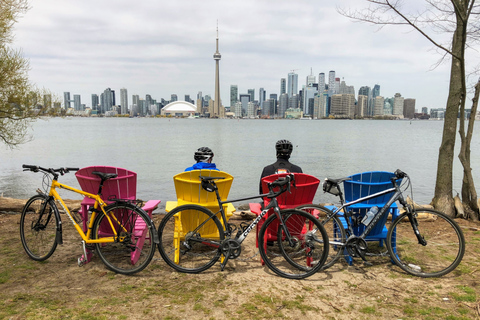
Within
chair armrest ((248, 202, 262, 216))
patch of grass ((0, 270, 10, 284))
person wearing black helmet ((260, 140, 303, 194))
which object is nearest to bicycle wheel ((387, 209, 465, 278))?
chair armrest ((248, 202, 262, 216))

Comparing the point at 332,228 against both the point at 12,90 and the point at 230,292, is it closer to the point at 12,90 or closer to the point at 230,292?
the point at 230,292

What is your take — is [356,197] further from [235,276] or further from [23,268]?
[23,268]

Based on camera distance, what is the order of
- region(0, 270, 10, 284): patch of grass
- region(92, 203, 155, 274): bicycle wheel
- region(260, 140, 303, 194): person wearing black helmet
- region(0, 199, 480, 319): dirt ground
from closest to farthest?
1. region(0, 199, 480, 319): dirt ground
2. region(0, 270, 10, 284): patch of grass
3. region(92, 203, 155, 274): bicycle wheel
4. region(260, 140, 303, 194): person wearing black helmet

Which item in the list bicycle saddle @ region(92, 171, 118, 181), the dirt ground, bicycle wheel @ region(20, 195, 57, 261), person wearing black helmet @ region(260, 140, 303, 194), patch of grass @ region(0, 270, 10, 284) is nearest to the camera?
the dirt ground

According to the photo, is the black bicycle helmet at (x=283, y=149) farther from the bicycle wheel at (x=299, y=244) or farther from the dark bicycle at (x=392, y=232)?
the bicycle wheel at (x=299, y=244)

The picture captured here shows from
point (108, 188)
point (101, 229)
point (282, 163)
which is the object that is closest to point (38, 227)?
point (101, 229)

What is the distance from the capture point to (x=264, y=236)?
15.6ft

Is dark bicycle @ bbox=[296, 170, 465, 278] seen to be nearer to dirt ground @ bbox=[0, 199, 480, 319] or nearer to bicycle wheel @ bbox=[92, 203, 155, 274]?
dirt ground @ bbox=[0, 199, 480, 319]

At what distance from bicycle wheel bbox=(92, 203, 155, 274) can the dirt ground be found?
182 millimetres

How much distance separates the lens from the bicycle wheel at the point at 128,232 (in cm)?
447

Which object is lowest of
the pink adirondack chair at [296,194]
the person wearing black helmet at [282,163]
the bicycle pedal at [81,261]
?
the bicycle pedal at [81,261]

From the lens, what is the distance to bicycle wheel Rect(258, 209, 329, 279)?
448 centimetres

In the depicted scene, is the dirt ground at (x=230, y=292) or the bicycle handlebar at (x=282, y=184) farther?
the bicycle handlebar at (x=282, y=184)

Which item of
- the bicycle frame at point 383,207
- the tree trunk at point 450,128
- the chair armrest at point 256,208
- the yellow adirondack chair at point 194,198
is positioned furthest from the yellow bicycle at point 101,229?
the tree trunk at point 450,128
